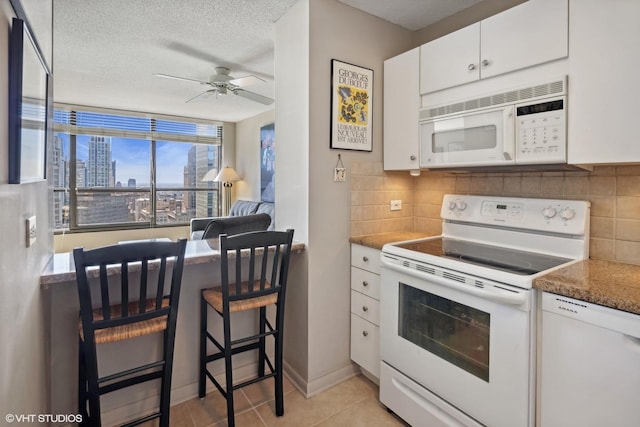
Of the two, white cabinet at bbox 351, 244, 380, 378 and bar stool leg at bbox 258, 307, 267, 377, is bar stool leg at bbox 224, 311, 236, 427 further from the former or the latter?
white cabinet at bbox 351, 244, 380, 378

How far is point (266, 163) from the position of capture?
5711mm

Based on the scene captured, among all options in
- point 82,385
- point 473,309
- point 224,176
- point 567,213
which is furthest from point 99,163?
point 567,213

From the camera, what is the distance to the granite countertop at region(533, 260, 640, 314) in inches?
44.4

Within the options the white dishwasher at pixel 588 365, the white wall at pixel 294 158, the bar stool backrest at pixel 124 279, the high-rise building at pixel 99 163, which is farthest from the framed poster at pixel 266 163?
the white dishwasher at pixel 588 365

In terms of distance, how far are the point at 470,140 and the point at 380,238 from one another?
0.79 metres

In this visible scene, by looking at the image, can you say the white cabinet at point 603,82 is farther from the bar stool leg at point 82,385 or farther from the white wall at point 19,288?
the bar stool leg at point 82,385

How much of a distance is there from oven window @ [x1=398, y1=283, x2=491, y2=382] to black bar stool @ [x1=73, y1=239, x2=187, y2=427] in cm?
119

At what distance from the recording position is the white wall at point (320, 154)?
208cm

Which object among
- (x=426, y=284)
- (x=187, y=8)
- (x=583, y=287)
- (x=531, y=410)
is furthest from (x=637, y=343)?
(x=187, y=8)

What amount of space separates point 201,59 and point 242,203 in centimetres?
302

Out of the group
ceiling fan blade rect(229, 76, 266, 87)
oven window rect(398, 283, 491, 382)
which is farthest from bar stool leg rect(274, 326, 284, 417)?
ceiling fan blade rect(229, 76, 266, 87)

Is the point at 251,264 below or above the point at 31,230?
below

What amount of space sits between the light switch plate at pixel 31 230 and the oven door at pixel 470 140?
1930 millimetres

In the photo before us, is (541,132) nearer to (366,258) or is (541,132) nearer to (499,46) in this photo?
(499,46)
